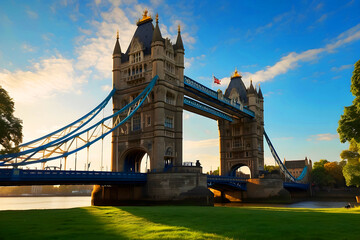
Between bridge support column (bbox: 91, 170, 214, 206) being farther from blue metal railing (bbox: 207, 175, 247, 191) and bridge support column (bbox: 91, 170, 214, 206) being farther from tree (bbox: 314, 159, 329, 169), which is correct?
tree (bbox: 314, 159, 329, 169)

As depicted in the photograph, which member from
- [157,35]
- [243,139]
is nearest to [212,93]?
[157,35]

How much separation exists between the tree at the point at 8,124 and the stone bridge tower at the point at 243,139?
5418cm

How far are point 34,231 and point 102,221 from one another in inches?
130

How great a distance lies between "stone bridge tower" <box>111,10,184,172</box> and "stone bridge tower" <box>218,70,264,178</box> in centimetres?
2974

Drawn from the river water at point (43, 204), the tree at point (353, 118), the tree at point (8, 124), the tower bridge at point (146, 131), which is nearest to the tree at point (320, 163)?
the tower bridge at point (146, 131)

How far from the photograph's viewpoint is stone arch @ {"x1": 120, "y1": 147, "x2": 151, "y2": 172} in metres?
50.3

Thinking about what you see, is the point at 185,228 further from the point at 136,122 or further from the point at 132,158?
the point at 132,158

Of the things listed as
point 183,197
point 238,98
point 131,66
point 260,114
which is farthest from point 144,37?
point 260,114

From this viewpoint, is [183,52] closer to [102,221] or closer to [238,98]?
[238,98]

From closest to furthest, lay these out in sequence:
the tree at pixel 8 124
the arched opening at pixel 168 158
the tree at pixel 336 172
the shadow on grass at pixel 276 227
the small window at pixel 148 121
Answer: the shadow on grass at pixel 276 227 < the tree at pixel 8 124 < the arched opening at pixel 168 158 < the small window at pixel 148 121 < the tree at pixel 336 172

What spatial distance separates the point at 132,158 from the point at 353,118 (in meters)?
34.5

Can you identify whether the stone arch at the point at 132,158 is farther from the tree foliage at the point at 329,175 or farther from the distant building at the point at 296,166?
the distant building at the point at 296,166

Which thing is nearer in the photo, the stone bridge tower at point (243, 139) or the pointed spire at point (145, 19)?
the pointed spire at point (145, 19)

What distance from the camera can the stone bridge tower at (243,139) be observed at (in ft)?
245
